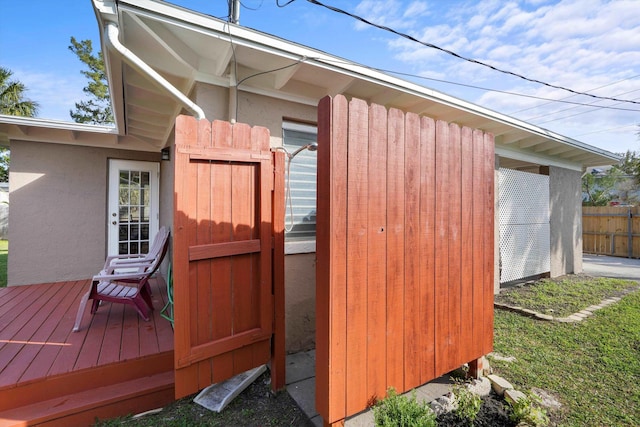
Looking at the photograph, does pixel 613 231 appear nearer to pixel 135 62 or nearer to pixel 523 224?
pixel 523 224

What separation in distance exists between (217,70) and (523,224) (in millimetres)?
6144

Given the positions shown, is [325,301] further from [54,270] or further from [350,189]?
[54,270]

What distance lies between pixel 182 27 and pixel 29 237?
4816 millimetres

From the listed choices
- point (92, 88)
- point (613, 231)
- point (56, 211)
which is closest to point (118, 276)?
point (56, 211)

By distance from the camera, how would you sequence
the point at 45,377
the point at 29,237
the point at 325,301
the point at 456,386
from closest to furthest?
1. the point at 325,301
2. the point at 45,377
3. the point at 456,386
4. the point at 29,237

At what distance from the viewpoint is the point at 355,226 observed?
1718 millimetres

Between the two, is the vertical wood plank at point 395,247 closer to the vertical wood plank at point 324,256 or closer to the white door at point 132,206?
the vertical wood plank at point 324,256

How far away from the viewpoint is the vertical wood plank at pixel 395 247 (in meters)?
1.88

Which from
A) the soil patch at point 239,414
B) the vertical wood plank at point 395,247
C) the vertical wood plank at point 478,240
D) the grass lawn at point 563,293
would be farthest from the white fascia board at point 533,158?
the soil patch at point 239,414

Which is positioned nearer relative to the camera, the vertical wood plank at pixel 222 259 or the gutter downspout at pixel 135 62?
the gutter downspout at pixel 135 62

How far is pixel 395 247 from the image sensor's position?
1908 millimetres

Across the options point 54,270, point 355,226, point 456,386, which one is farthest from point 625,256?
point 54,270

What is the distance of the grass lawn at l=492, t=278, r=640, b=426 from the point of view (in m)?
2.14

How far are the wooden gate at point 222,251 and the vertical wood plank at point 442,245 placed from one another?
1.20 metres
